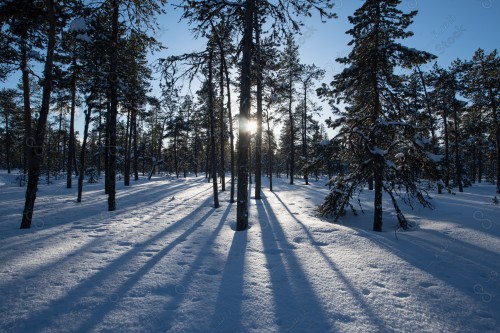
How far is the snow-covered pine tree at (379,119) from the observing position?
7.73 metres

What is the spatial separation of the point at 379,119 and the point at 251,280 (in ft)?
22.0

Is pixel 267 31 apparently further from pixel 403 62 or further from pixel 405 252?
pixel 405 252

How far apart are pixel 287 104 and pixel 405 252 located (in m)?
21.2

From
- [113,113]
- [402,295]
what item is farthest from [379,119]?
[113,113]

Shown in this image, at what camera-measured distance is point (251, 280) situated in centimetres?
418

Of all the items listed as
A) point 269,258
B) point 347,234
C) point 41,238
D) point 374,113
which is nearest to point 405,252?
point 347,234

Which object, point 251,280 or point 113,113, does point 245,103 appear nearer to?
point 251,280

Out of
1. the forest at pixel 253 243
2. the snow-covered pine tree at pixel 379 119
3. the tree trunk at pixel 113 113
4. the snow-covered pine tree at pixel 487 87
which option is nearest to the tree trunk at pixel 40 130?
the forest at pixel 253 243

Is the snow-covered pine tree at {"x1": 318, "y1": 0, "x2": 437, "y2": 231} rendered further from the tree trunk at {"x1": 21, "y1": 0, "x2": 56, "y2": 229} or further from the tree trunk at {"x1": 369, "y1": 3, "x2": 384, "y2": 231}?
the tree trunk at {"x1": 21, "y1": 0, "x2": 56, "y2": 229}

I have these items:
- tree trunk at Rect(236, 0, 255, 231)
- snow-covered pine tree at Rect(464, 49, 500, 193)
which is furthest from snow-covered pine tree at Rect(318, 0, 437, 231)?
snow-covered pine tree at Rect(464, 49, 500, 193)

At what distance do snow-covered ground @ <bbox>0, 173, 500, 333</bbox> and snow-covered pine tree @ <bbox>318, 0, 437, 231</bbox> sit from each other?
1967 mm

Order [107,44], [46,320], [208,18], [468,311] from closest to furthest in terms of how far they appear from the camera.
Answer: [46,320], [468,311], [208,18], [107,44]

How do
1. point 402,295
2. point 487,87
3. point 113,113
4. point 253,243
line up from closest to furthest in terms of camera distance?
1. point 402,295
2. point 253,243
3. point 113,113
4. point 487,87

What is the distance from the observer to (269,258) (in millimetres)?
5242
